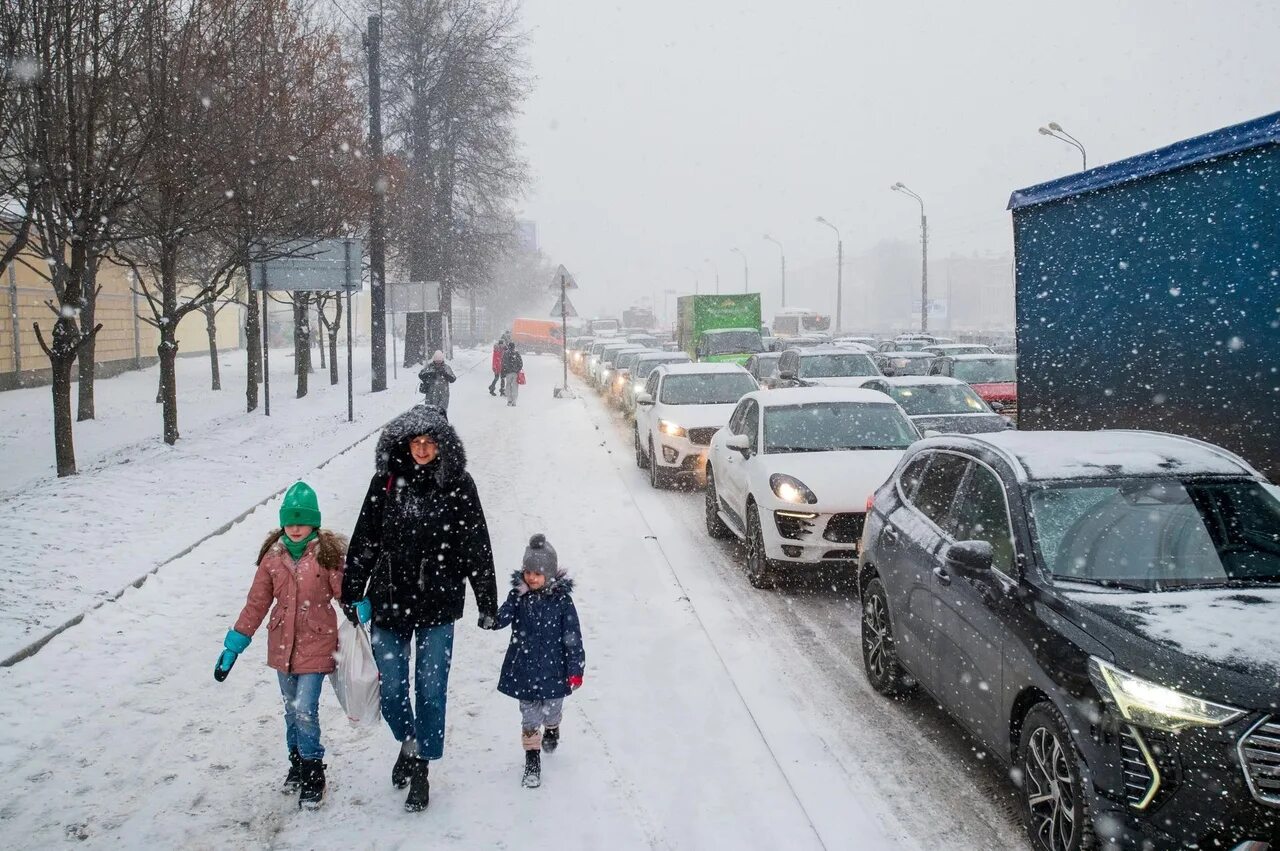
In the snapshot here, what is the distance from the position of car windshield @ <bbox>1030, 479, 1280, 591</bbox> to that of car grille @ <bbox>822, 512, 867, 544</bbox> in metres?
3.35

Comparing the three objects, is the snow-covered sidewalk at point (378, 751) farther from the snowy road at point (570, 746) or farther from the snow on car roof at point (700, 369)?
the snow on car roof at point (700, 369)

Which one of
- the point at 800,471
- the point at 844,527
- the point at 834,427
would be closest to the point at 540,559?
the point at 844,527

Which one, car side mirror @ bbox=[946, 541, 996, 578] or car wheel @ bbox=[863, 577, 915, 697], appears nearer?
car side mirror @ bbox=[946, 541, 996, 578]

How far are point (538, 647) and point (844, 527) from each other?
12.8 feet

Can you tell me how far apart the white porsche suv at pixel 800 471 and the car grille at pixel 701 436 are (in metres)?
2.49

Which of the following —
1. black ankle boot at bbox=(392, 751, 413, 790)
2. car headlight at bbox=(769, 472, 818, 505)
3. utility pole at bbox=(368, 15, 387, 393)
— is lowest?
black ankle boot at bbox=(392, 751, 413, 790)

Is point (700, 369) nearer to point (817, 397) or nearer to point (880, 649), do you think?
point (817, 397)

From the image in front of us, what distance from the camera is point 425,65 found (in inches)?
1406

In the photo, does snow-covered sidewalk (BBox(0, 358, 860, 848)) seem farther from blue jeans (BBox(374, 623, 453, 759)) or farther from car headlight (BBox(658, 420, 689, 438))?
car headlight (BBox(658, 420, 689, 438))

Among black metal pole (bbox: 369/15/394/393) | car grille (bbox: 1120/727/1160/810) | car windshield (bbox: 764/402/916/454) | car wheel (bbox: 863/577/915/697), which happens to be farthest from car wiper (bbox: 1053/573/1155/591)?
black metal pole (bbox: 369/15/394/393)

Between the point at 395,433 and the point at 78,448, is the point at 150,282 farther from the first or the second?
the point at 395,433

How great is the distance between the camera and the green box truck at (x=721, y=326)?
30.4m

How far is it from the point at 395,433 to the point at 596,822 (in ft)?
6.22

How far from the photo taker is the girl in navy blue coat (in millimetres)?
4777
